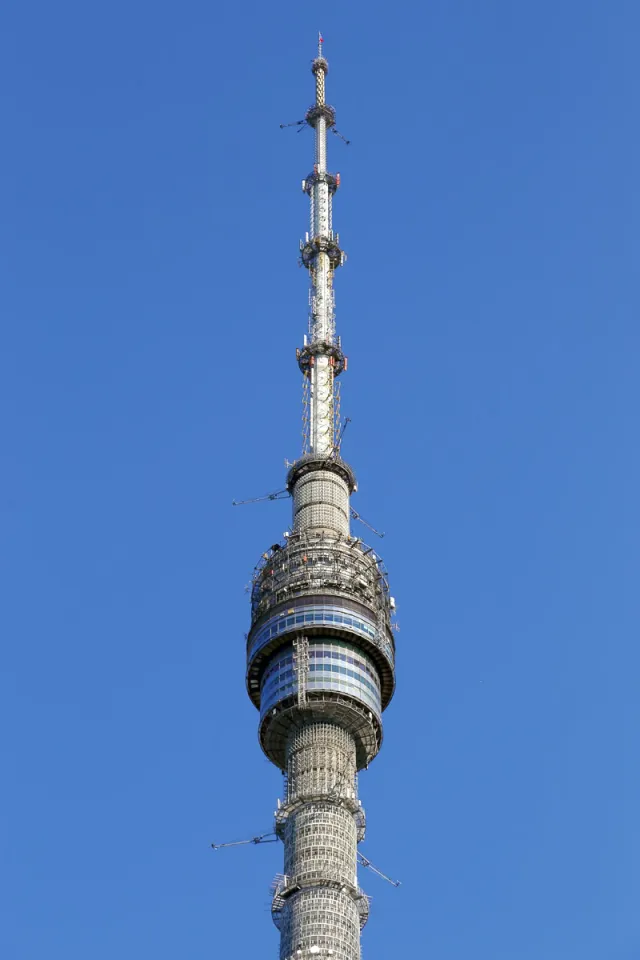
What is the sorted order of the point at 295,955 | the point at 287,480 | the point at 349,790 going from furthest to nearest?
the point at 287,480
the point at 349,790
the point at 295,955

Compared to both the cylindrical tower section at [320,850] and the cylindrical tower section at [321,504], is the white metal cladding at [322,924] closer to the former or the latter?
the cylindrical tower section at [320,850]

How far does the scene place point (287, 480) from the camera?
18375 centimetres

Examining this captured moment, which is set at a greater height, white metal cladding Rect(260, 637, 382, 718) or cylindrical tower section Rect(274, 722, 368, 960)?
white metal cladding Rect(260, 637, 382, 718)

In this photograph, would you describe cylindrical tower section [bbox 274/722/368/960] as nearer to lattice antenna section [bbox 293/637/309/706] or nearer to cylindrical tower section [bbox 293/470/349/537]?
lattice antenna section [bbox 293/637/309/706]

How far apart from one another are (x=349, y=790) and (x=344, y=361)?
56.5 meters

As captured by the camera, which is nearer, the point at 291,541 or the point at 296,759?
the point at 296,759

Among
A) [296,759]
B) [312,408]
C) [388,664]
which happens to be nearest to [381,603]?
[388,664]

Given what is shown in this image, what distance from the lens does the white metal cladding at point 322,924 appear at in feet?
474

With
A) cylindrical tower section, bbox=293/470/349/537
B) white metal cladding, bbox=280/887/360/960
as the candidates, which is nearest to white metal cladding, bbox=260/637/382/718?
cylindrical tower section, bbox=293/470/349/537

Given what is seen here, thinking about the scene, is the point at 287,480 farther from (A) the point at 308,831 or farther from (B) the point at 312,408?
(A) the point at 308,831

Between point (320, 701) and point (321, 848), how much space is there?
13.2 meters

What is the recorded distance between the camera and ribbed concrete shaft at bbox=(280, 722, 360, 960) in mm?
145625

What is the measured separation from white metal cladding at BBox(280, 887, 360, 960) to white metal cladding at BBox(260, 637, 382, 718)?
18.2 m

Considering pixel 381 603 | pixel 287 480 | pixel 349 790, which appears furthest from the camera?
pixel 287 480
